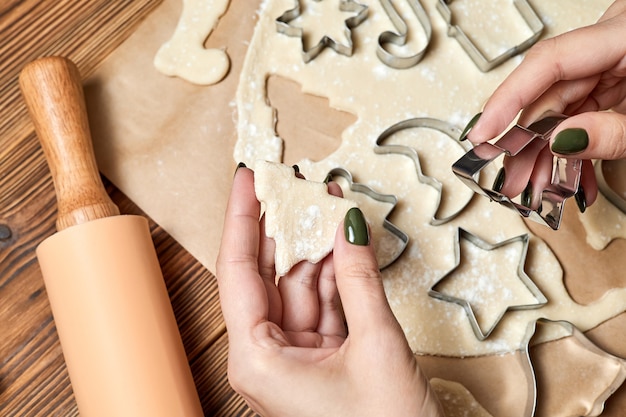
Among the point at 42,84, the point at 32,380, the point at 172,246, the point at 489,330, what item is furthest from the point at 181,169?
the point at 489,330

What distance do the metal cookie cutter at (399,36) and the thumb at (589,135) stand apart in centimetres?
33

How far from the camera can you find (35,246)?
935 millimetres

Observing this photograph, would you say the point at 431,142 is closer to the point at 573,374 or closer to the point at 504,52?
the point at 504,52

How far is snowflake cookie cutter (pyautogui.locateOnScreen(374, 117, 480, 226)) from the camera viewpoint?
907mm

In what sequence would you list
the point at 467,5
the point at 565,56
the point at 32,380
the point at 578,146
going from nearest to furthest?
1. the point at 578,146
2. the point at 565,56
3. the point at 32,380
4. the point at 467,5

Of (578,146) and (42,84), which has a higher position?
(42,84)

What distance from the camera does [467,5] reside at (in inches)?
39.6

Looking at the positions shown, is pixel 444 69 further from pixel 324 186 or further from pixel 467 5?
pixel 324 186

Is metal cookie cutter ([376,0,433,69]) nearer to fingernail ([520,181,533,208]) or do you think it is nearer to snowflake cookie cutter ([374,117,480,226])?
snowflake cookie cutter ([374,117,480,226])

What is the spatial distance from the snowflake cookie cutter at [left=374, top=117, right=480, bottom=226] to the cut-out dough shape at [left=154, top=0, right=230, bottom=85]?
0.28 metres

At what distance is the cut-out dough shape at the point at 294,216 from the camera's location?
76 cm

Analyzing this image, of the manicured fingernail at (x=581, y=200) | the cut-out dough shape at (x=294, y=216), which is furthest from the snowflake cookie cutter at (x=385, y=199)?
the manicured fingernail at (x=581, y=200)

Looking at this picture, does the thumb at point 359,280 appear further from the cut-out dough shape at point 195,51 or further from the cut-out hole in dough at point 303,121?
the cut-out dough shape at point 195,51

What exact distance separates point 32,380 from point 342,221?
1.71ft
